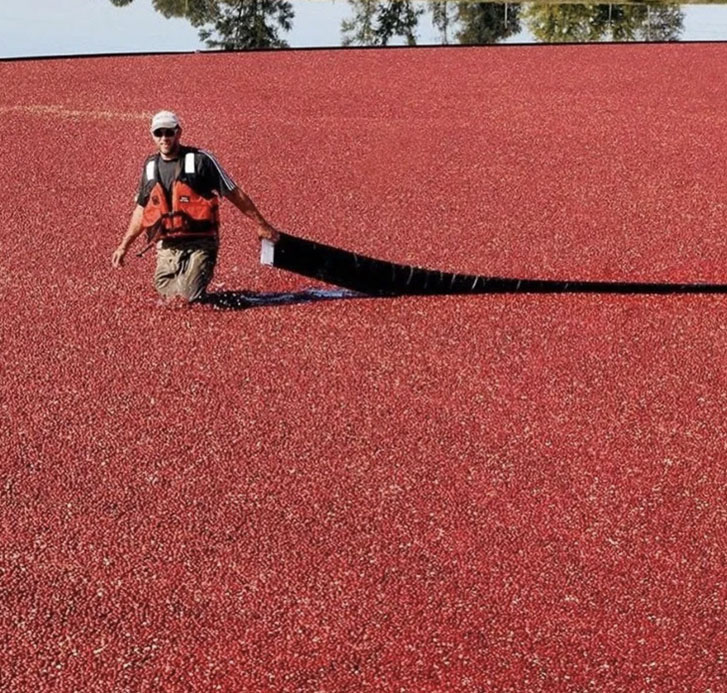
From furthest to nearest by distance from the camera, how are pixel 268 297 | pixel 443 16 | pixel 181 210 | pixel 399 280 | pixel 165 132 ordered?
pixel 443 16 < pixel 268 297 < pixel 399 280 < pixel 181 210 < pixel 165 132

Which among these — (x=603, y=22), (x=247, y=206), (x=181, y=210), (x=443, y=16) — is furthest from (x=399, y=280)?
(x=603, y=22)

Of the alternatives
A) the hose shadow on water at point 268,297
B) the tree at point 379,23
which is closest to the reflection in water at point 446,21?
the tree at point 379,23

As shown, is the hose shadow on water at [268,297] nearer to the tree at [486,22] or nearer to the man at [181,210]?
the man at [181,210]

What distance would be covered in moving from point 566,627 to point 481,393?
2.18 m

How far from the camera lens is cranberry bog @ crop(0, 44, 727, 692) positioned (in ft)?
13.8

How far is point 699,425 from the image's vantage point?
236 inches

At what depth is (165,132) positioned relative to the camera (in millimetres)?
7238

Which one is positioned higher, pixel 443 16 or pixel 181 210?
pixel 443 16

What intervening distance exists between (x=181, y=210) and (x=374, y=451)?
2469 mm

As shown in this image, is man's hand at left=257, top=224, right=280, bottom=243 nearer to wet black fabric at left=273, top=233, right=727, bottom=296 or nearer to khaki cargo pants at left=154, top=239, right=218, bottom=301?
wet black fabric at left=273, top=233, right=727, bottom=296

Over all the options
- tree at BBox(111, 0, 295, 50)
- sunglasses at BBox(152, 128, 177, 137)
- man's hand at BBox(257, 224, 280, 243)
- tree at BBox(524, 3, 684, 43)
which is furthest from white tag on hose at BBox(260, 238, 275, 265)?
tree at BBox(524, 3, 684, 43)

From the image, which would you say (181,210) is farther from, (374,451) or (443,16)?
(443,16)

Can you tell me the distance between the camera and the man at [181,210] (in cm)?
734

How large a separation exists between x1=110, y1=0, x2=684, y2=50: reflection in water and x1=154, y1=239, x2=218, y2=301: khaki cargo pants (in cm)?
1613
